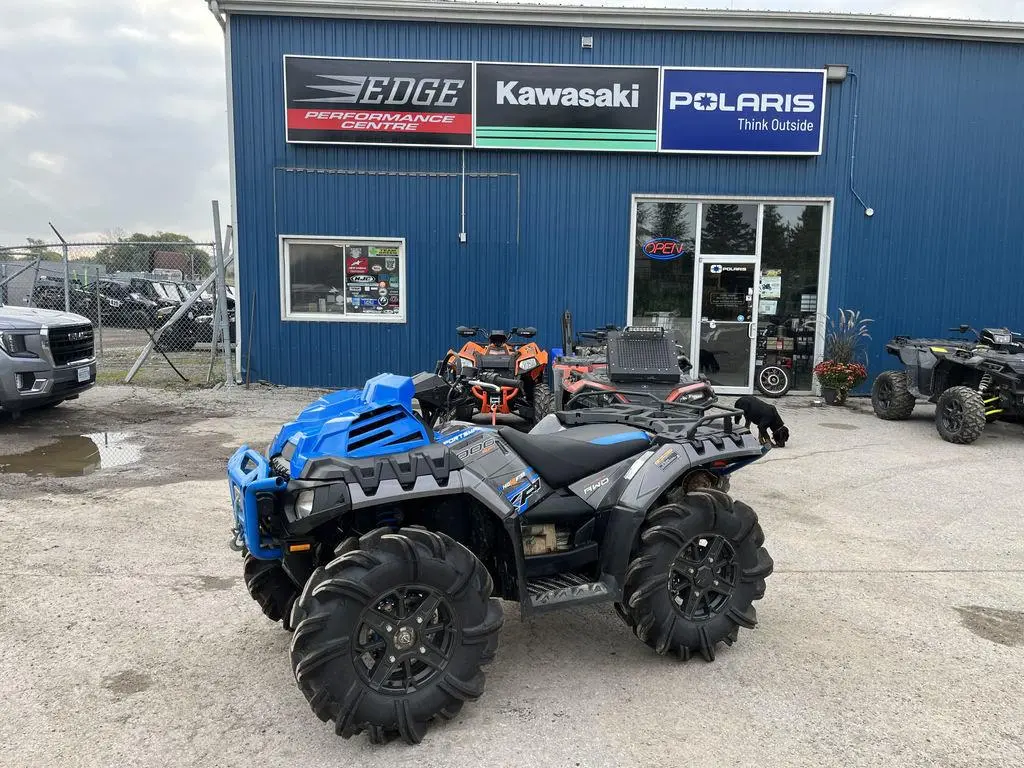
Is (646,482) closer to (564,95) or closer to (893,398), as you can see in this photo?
(893,398)

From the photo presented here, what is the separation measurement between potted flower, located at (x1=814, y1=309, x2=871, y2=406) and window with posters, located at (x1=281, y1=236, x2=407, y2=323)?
6.55 metres

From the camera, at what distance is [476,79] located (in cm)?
1135

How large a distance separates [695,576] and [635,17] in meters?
10.1

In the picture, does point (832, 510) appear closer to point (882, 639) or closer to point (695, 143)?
point (882, 639)

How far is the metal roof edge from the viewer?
436 inches

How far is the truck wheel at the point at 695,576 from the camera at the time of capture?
11.1ft

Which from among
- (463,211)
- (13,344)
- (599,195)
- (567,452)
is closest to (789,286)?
(599,195)

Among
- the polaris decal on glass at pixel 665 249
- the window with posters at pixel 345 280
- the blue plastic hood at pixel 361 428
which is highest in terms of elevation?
the polaris decal on glass at pixel 665 249

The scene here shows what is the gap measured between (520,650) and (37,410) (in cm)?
846

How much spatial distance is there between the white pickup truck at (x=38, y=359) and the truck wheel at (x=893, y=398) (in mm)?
10333

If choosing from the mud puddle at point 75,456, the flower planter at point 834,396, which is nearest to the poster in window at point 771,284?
the flower planter at point 834,396

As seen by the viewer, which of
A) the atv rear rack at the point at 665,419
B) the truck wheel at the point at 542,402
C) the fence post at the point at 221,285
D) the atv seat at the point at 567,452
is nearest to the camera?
the atv seat at the point at 567,452

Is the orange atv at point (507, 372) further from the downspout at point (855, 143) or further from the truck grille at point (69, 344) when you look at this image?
the downspout at point (855, 143)

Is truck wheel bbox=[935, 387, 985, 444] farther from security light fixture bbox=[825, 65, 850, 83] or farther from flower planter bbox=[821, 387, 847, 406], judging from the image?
security light fixture bbox=[825, 65, 850, 83]
